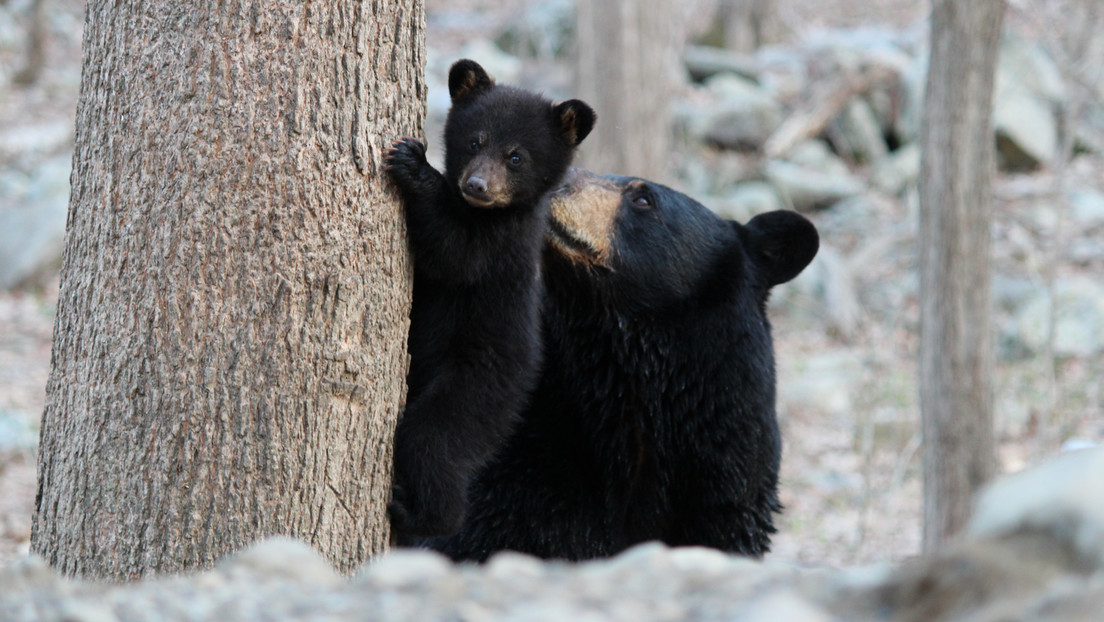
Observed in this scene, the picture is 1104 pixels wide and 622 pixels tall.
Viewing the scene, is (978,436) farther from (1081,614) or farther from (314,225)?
(1081,614)

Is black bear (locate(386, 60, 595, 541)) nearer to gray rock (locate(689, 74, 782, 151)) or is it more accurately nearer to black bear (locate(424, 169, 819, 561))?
black bear (locate(424, 169, 819, 561))

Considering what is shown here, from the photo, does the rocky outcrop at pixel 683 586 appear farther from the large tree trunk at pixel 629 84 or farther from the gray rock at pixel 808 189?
the gray rock at pixel 808 189

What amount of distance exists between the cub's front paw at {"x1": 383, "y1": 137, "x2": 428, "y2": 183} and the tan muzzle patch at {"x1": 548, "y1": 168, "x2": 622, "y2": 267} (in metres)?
1.25

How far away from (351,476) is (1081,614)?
2.14 metres

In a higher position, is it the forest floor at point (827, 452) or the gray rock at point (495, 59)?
the gray rock at point (495, 59)

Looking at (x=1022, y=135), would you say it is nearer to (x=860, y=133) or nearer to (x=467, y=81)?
(x=860, y=133)

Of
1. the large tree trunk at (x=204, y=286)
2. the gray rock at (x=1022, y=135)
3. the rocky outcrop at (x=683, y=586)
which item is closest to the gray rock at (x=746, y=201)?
the gray rock at (x=1022, y=135)

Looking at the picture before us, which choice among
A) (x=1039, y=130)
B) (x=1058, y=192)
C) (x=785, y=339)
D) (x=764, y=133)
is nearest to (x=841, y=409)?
(x=785, y=339)

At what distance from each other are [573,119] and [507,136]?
1.07 feet

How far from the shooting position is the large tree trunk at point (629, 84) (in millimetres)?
10523

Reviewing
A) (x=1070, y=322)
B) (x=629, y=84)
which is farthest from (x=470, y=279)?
(x=1070, y=322)

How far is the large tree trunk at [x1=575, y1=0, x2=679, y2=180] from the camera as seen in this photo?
34.5ft

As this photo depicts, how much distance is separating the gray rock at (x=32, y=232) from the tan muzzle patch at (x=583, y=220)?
8935 mm

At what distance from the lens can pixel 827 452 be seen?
408 inches
